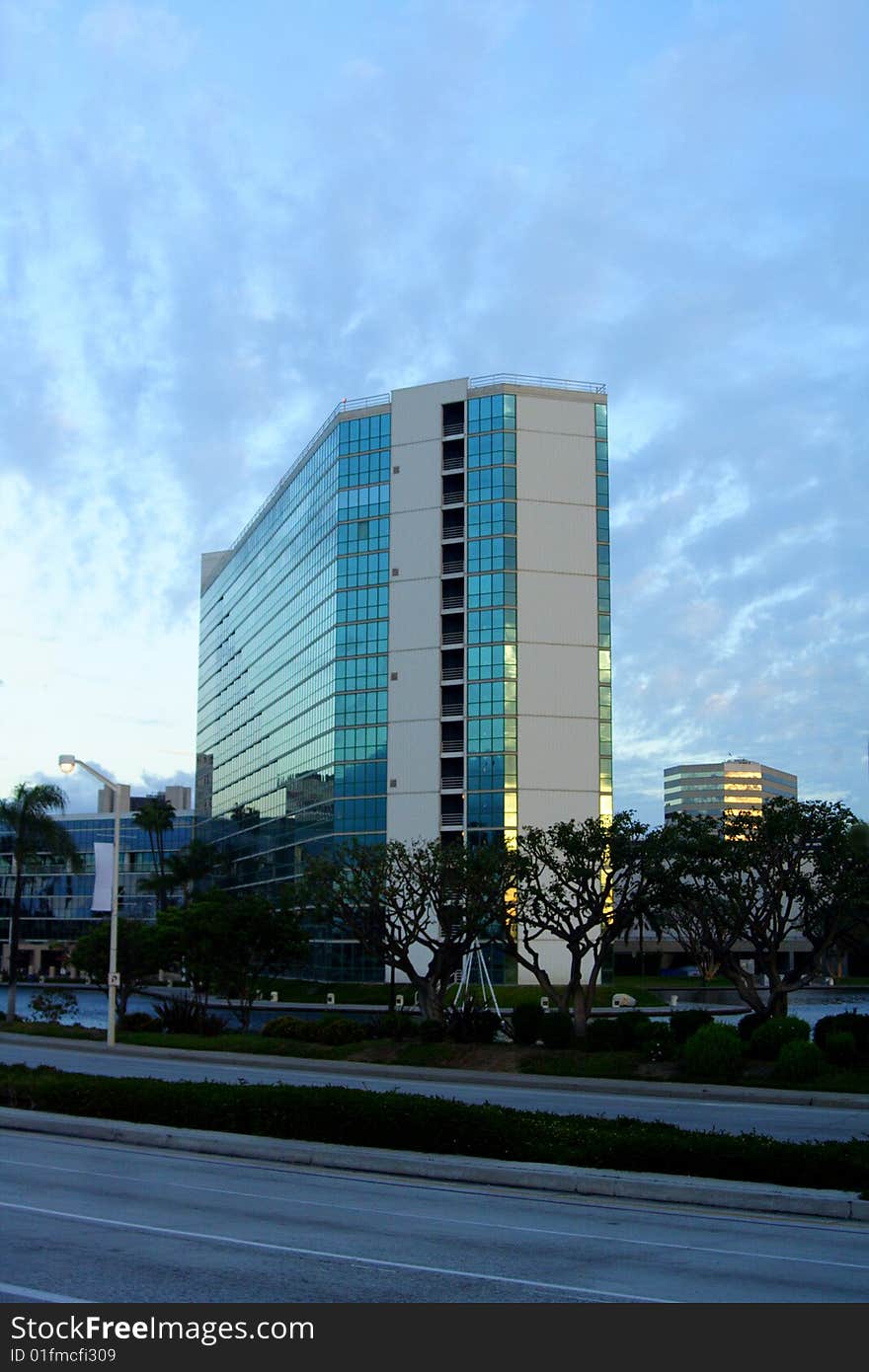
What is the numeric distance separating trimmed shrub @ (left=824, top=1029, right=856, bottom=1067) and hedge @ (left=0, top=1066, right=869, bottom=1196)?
53.3 ft

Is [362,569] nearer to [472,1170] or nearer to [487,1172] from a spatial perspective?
[472,1170]

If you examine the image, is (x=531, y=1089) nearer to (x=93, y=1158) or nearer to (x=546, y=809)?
(x=93, y=1158)

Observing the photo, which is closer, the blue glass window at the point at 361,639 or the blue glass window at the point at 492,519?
the blue glass window at the point at 492,519

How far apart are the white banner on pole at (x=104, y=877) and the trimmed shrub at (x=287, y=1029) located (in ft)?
26.6

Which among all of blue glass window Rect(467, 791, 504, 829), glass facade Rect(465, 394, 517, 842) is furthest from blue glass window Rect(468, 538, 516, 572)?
blue glass window Rect(467, 791, 504, 829)

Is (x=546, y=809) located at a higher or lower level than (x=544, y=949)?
higher

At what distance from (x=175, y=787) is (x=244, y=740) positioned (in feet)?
193

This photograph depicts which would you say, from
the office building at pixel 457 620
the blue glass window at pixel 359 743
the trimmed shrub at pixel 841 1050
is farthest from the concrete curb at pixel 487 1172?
the blue glass window at pixel 359 743

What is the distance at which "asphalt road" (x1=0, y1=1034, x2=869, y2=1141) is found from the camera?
25906 millimetres

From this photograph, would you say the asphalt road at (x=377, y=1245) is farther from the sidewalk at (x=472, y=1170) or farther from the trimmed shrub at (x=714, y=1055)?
the trimmed shrub at (x=714, y=1055)

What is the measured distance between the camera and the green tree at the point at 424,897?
44.7 metres

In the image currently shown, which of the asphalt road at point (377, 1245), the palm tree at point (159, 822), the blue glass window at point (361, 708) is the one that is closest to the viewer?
the asphalt road at point (377, 1245)
